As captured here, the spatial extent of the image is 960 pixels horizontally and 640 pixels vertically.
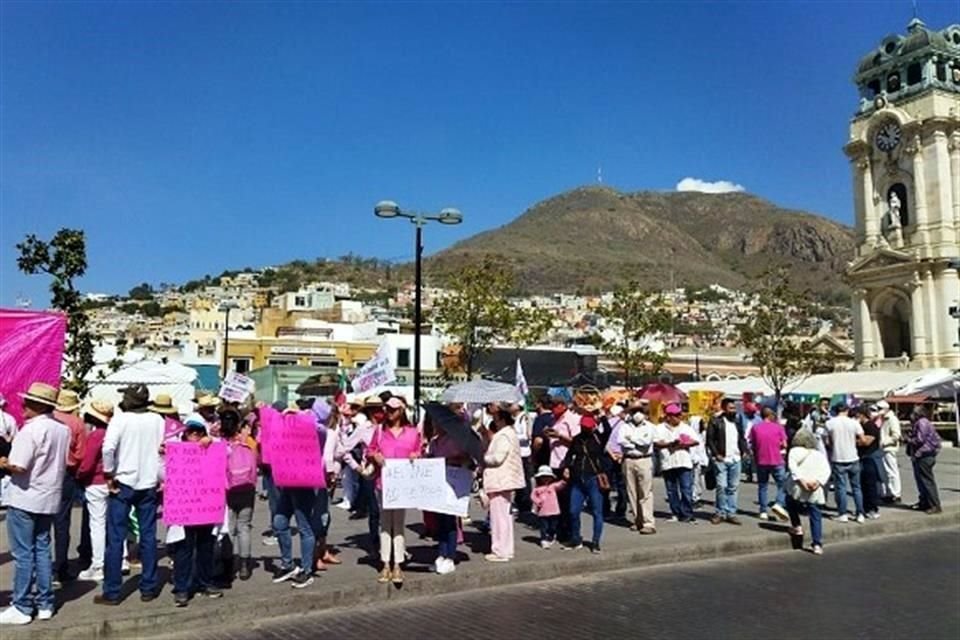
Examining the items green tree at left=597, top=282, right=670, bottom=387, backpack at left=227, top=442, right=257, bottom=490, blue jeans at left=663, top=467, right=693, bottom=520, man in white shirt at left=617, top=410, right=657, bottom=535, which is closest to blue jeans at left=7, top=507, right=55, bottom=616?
backpack at left=227, top=442, right=257, bottom=490

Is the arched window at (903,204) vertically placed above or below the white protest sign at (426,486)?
above

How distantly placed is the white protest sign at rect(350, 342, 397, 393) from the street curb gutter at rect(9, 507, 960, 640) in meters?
6.66

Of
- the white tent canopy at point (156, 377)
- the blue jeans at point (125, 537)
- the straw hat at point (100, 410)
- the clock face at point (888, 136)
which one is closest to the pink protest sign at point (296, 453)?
the blue jeans at point (125, 537)

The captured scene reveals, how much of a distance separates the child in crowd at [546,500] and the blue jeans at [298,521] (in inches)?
127

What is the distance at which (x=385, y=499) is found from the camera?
27.8ft

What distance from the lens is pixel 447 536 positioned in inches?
366

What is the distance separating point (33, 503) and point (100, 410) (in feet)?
6.40

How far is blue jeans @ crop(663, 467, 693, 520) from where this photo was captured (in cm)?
1295

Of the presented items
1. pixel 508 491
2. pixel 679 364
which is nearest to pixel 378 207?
pixel 508 491

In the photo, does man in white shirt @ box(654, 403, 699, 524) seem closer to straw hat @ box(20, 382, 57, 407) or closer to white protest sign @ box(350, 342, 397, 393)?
white protest sign @ box(350, 342, 397, 393)

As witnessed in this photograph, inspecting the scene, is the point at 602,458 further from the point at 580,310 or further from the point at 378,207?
the point at 580,310

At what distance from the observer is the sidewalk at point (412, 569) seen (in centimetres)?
715

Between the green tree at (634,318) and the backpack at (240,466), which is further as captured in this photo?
the green tree at (634,318)

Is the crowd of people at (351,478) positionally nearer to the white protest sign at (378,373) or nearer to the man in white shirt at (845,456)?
the man in white shirt at (845,456)
